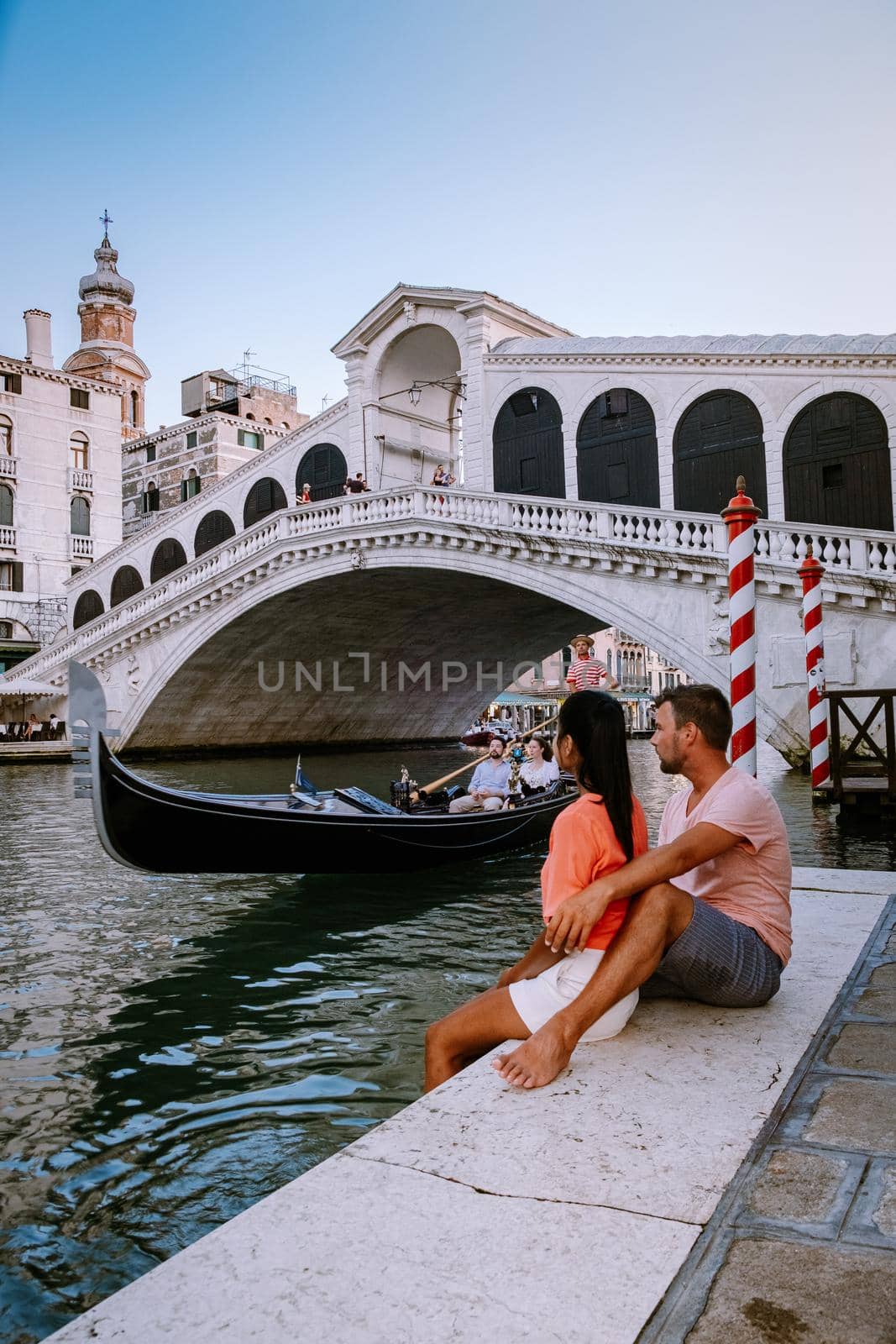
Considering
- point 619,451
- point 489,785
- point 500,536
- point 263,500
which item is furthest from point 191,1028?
point 263,500

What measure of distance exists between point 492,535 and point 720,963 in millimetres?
12457

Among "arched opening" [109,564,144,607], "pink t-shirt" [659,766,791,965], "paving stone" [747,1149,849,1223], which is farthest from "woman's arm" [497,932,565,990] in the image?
"arched opening" [109,564,144,607]

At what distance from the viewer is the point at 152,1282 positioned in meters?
1.37

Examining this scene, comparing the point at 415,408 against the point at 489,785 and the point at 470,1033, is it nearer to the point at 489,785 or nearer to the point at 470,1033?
the point at 489,785

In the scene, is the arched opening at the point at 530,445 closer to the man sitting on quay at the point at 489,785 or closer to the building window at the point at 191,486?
Result: the man sitting on quay at the point at 489,785

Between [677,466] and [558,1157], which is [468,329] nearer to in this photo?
[677,466]

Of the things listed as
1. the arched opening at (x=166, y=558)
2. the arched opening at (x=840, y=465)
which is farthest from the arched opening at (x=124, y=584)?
the arched opening at (x=840, y=465)

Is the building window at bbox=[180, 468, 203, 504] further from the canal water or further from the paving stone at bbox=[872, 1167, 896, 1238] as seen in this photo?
the paving stone at bbox=[872, 1167, 896, 1238]

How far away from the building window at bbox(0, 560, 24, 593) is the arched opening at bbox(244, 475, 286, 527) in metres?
7.26

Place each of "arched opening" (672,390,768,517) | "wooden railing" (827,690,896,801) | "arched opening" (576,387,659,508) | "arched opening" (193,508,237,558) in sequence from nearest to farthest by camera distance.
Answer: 1. "wooden railing" (827,690,896,801)
2. "arched opening" (672,390,768,517)
3. "arched opening" (576,387,659,508)
4. "arched opening" (193,508,237,558)

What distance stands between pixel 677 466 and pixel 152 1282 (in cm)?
1470

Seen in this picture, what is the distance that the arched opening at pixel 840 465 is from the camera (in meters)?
13.2

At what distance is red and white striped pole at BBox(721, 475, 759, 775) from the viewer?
526cm

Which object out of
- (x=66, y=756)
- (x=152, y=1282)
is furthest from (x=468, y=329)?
(x=152, y=1282)
